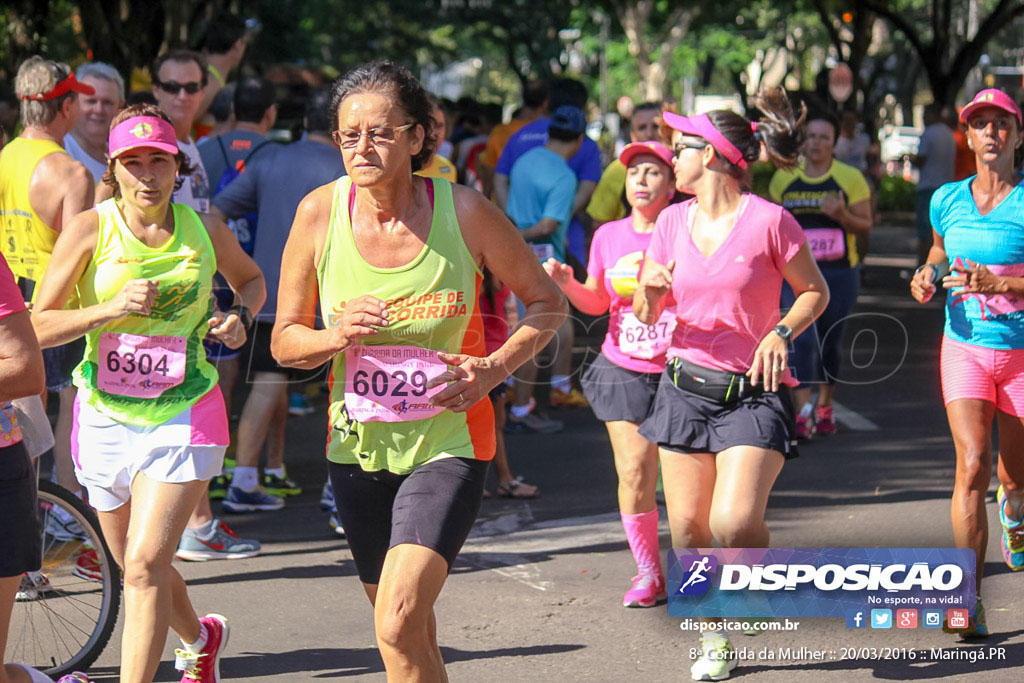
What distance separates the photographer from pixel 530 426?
9.75m

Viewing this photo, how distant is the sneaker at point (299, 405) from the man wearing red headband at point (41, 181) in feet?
12.8

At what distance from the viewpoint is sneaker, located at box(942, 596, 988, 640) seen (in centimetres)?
520

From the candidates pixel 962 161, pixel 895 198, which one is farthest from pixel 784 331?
pixel 895 198

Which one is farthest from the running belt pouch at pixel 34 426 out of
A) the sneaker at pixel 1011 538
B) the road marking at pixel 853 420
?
the road marking at pixel 853 420

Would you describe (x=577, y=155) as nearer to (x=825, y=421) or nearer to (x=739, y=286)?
(x=825, y=421)

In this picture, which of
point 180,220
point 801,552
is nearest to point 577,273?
point 801,552

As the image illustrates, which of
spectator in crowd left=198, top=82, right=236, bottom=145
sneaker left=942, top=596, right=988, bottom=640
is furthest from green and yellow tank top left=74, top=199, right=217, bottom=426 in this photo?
spectator in crowd left=198, top=82, right=236, bottom=145

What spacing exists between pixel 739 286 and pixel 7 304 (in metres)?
2.59

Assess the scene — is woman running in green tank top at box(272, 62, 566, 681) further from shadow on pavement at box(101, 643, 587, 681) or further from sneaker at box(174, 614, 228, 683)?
shadow on pavement at box(101, 643, 587, 681)

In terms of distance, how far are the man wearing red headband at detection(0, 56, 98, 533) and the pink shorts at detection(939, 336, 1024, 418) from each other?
12.6 ft

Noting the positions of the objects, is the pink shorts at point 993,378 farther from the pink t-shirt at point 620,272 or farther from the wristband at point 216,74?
the wristband at point 216,74

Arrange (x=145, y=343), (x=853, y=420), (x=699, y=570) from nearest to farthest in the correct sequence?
(x=145, y=343) < (x=699, y=570) < (x=853, y=420)

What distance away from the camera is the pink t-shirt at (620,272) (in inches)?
234

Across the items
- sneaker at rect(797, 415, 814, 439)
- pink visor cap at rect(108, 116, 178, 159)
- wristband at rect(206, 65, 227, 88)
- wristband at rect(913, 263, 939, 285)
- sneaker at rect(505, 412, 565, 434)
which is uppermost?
pink visor cap at rect(108, 116, 178, 159)
